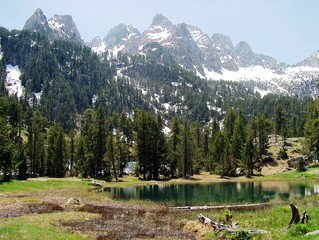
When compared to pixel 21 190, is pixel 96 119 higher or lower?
higher

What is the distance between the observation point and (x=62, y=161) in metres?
116

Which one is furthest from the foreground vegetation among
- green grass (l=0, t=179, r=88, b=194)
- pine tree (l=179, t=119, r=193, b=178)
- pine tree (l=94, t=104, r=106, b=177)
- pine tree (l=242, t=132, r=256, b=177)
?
pine tree (l=242, t=132, r=256, b=177)

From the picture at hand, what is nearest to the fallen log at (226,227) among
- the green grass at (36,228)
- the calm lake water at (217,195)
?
the green grass at (36,228)

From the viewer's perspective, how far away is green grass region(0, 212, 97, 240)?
26.8m

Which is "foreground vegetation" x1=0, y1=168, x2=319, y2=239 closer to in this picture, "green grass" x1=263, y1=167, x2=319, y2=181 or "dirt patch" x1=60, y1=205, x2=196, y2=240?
"dirt patch" x1=60, y1=205, x2=196, y2=240

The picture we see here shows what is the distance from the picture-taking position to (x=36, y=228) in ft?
97.2

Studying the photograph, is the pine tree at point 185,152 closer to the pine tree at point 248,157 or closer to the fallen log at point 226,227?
the pine tree at point 248,157

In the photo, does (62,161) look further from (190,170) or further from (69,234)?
(69,234)

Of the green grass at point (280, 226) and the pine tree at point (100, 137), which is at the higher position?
the pine tree at point (100, 137)

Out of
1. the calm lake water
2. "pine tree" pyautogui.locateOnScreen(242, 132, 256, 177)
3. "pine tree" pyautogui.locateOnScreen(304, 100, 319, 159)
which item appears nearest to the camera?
the calm lake water

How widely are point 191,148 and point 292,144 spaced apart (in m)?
63.7

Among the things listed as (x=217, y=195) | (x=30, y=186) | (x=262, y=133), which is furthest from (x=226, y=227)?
(x=262, y=133)

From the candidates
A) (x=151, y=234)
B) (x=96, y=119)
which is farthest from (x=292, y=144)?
(x=151, y=234)

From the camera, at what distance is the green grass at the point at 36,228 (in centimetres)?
2678
